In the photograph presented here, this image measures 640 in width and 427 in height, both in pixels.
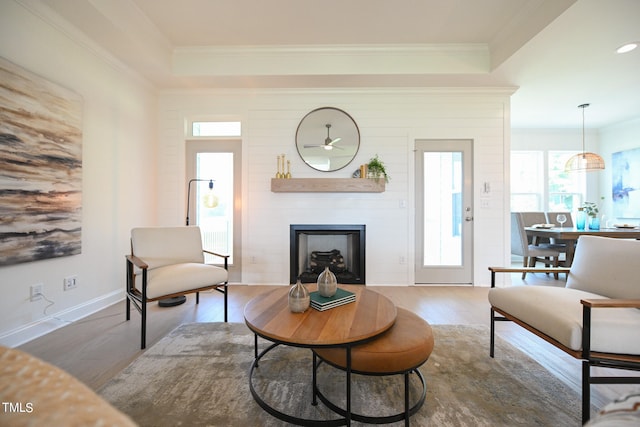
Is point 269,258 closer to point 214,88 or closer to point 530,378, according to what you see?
point 214,88

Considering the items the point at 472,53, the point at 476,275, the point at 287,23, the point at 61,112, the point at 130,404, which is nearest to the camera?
the point at 130,404

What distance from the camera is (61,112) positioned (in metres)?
2.48

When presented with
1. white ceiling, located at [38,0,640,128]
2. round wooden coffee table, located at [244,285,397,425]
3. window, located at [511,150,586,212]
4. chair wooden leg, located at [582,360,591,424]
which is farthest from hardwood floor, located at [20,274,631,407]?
window, located at [511,150,586,212]

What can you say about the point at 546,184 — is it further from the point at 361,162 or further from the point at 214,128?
the point at 214,128

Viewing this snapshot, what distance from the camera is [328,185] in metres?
3.72

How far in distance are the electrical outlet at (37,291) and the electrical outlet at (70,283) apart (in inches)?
7.8

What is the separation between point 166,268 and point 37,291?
0.99m

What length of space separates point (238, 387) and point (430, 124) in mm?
3733

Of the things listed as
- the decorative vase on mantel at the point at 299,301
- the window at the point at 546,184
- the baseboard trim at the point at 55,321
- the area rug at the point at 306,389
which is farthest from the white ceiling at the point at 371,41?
the area rug at the point at 306,389

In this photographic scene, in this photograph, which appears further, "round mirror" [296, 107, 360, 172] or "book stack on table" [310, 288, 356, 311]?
"round mirror" [296, 107, 360, 172]

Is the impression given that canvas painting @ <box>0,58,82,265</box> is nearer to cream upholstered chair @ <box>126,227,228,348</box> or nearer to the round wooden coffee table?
cream upholstered chair @ <box>126,227,228,348</box>

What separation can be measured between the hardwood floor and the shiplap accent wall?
1.64 feet

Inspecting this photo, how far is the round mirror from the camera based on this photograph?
3.84 meters

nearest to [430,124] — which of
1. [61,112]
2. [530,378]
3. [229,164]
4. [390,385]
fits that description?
[229,164]
